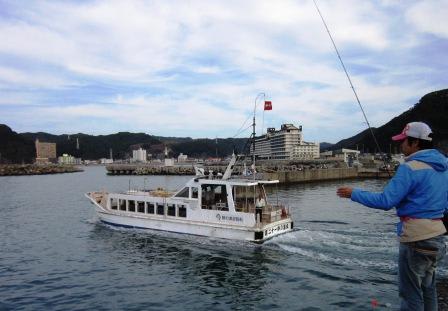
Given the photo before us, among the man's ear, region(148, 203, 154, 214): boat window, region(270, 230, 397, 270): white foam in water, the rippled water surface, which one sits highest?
the man's ear

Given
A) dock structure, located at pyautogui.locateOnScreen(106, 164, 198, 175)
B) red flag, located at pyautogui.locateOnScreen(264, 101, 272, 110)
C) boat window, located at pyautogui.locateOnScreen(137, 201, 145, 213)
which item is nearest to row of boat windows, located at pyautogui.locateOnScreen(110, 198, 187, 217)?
boat window, located at pyautogui.locateOnScreen(137, 201, 145, 213)

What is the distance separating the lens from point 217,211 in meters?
25.9

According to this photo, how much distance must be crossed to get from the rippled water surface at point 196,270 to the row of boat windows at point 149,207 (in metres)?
1.69

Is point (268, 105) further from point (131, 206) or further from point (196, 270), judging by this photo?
point (131, 206)

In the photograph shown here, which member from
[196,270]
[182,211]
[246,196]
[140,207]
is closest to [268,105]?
[246,196]

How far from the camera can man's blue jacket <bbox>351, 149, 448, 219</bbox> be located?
5.53 metres

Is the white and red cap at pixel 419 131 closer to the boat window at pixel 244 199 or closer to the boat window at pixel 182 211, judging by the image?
the boat window at pixel 244 199

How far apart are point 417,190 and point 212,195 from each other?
21996 millimetres

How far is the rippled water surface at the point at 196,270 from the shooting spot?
51.1 ft

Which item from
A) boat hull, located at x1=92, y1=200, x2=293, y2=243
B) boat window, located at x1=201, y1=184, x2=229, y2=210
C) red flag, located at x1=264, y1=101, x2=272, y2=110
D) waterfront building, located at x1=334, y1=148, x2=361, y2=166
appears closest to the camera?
boat hull, located at x1=92, y1=200, x2=293, y2=243

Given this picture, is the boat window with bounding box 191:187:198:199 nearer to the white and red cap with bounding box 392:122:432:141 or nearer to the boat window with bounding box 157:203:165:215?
the boat window with bounding box 157:203:165:215

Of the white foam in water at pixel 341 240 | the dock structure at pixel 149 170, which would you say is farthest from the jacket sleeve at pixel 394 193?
the dock structure at pixel 149 170

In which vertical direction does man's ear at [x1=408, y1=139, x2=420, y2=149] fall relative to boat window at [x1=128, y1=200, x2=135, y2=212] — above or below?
above

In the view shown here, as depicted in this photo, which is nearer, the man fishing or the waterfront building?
the man fishing
